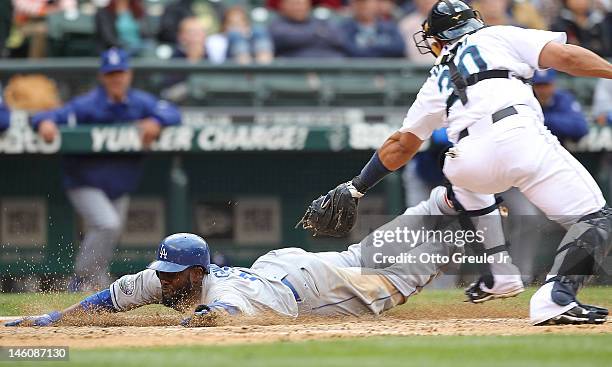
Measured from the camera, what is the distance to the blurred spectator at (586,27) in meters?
11.9

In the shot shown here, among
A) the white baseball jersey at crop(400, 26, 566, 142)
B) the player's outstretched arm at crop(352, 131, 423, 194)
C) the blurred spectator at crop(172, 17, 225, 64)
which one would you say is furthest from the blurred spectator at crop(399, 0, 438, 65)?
the white baseball jersey at crop(400, 26, 566, 142)

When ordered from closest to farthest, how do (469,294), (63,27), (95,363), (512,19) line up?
(95,363), (469,294), (63,27), (512,19)

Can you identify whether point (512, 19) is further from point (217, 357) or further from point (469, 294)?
point (217, 357)

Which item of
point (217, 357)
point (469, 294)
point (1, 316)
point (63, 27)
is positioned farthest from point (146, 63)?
point (217, 357)

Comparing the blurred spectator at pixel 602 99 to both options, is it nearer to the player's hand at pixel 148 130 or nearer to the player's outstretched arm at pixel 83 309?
the player's hand at pixel 148 130

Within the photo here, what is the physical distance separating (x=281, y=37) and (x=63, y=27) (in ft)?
7.19

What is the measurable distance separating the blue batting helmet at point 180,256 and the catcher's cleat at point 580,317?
1866 millimetres

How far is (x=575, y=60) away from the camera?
6.03 meters

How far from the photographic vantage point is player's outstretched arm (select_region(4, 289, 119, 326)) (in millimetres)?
6414

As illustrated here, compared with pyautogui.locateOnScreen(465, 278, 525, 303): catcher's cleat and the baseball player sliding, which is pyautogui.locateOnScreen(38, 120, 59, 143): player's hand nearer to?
the baseball player sliding

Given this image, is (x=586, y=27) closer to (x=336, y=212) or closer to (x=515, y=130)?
(x=336, y=212)

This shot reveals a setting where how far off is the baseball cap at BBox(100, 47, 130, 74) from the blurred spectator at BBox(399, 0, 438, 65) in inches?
121

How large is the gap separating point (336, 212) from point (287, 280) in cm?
64

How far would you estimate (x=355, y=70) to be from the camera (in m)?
10.9
